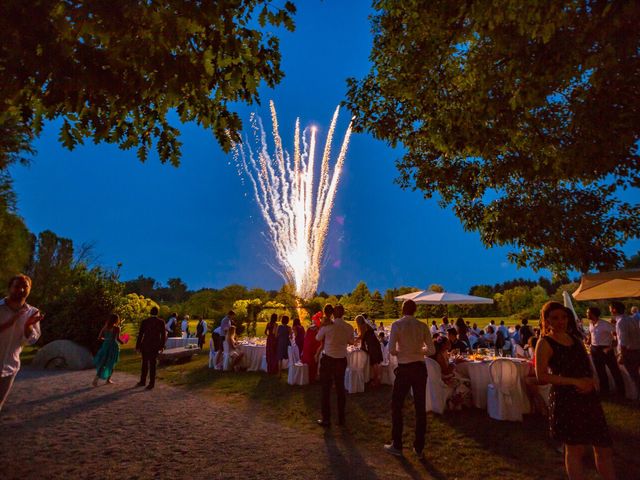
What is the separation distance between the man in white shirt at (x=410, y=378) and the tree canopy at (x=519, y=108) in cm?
300

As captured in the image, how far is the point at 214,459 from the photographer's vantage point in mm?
4922

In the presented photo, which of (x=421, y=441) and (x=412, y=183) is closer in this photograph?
(x=421, y=441)

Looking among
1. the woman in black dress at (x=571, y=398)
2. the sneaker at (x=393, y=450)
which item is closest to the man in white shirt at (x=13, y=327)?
the sneaker at (x=393, y=450)

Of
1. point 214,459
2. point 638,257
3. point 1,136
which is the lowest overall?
point 214,459

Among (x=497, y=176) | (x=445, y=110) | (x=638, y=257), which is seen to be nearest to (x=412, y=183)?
(x=497, y=176)

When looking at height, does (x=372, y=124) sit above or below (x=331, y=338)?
above

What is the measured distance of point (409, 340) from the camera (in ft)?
17.7

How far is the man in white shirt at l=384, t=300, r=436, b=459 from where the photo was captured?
524 centimetres

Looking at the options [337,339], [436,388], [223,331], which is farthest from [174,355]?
[436,388]

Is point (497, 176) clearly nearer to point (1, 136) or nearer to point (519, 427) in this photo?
point (519, 427)

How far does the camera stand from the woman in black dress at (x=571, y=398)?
3.28 metres

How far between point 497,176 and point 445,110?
3.06m

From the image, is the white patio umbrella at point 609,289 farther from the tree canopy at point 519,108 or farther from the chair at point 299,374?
the chair at point 299,374

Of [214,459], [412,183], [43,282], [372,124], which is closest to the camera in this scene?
[214,459]
